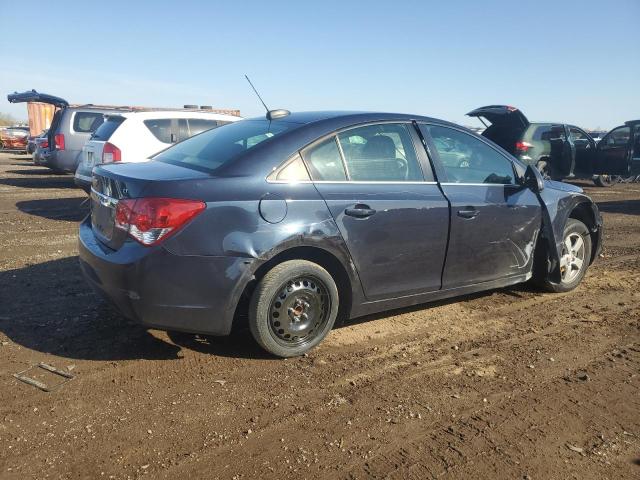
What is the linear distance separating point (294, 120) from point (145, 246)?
1518mm

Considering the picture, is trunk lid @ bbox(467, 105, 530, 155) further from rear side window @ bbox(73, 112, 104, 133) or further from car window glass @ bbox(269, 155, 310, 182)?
car window glass @ bbox(269, 155, 310, 182)

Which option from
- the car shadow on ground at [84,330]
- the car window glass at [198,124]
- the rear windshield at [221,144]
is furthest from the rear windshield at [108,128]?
the rear windshield at [221,144]

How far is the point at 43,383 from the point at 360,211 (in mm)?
2200

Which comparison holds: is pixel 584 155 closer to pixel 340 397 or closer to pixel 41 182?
pixel 340 397

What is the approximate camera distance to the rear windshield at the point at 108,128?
912 centimetres

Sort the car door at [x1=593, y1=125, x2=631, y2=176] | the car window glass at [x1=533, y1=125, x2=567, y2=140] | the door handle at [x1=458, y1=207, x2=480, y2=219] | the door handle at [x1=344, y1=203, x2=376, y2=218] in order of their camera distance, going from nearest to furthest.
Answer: the door handle at [x1=344, y1=203, x2=376, y2=218] → the door handle at [x1=458, y1=207, x2=480, y2=219] → the car window glass at [x1=533, y1=125, x2=567, y2=140] → the car door at [x1=593, y1=125, x2=631, y2=176]

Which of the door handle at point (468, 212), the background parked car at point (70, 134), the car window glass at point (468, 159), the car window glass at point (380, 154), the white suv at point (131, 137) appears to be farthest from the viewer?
the background parked car at point (70, 134)

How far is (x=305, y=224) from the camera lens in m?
3.40

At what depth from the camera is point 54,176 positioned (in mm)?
15891

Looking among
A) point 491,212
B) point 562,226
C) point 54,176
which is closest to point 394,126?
point 491,212

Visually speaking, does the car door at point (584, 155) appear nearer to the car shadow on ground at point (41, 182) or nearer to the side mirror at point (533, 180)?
the side mirror at point (533, 180)

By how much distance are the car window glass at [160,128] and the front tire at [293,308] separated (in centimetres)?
675

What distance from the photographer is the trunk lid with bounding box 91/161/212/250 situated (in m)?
3.16

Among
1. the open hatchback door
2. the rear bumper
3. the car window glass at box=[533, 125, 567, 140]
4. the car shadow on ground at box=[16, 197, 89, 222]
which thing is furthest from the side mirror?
the open hatchback door
